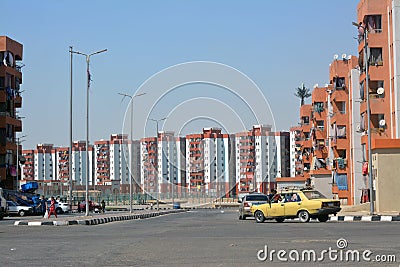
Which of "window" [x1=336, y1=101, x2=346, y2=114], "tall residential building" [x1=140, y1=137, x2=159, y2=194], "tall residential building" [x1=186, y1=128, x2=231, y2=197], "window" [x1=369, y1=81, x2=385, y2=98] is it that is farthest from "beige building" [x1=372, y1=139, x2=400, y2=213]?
"tall residential building" [x1=140, y1=137, x2=159, y2=194]

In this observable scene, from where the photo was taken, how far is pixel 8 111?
72.7 meters

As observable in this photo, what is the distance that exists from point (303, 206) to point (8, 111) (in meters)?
46.0

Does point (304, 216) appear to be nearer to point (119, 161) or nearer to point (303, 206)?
point (303, 206)

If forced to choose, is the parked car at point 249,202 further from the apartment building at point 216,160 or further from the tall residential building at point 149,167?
the apartment building at point 216,160

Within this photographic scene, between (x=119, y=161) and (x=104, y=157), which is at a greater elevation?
(x=104, y=157)

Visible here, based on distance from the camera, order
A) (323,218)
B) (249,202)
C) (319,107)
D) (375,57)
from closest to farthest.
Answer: (323,218)
(249,202)
(375,57)
(319,107)

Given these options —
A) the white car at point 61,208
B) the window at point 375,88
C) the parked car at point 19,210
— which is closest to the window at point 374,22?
the window at point 375,88

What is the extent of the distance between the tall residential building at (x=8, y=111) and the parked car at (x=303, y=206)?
42.5 metres

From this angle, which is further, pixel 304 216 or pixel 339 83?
pixel 339 83

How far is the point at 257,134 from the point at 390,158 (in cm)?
11504

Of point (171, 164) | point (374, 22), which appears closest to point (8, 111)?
point (374, 22)

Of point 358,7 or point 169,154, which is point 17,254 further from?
point 169,154

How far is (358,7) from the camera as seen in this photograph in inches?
2435

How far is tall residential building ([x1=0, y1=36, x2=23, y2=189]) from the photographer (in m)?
71.1
